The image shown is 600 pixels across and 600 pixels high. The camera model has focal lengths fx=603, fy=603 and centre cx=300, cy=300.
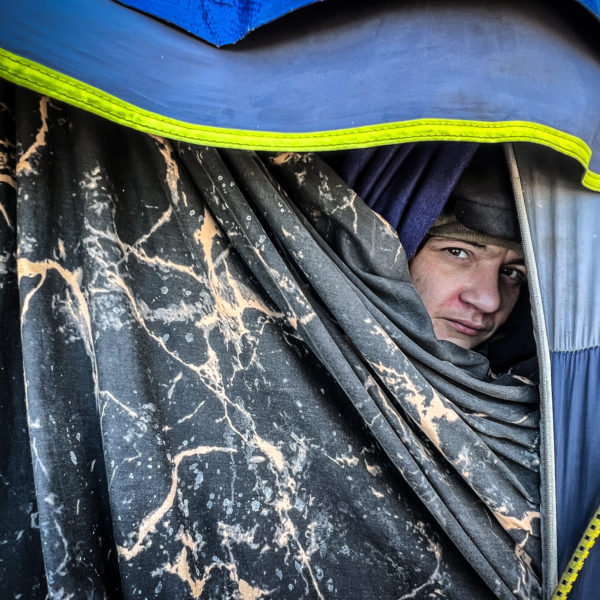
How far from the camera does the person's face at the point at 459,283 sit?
133 centimetres

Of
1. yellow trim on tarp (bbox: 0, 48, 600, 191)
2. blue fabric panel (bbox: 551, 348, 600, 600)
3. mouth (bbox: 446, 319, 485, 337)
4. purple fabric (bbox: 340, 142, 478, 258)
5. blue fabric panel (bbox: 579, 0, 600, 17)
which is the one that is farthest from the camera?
mouth (bbox: 446, 319, 485, 337)

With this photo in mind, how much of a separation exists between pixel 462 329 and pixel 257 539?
659mm

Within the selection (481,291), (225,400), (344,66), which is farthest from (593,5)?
(225,400)

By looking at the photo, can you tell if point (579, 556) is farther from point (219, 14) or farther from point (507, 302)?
point (219, 14)

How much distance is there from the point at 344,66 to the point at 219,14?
172mm

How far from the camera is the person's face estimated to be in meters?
1.33

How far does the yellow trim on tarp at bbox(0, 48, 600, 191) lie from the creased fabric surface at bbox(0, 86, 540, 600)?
18 cm

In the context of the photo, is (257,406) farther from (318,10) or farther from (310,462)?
(318,10)

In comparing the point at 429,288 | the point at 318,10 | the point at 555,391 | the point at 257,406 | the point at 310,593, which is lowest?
the point at 310,593

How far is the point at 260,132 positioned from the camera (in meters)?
0.79

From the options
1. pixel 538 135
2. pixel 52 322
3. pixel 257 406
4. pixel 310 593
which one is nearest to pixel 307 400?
pixel 257 406

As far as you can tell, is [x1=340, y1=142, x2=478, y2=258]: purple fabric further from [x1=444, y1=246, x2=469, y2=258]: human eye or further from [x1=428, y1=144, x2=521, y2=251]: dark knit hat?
[x1=444, y1=246, x2=469, y2=258]: human eye

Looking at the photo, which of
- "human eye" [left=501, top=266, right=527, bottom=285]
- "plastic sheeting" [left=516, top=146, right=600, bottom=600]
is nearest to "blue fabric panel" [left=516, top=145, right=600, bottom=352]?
"plastic sheeting" [left=516, top=146, right=600, bottom=600]

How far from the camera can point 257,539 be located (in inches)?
36.1
